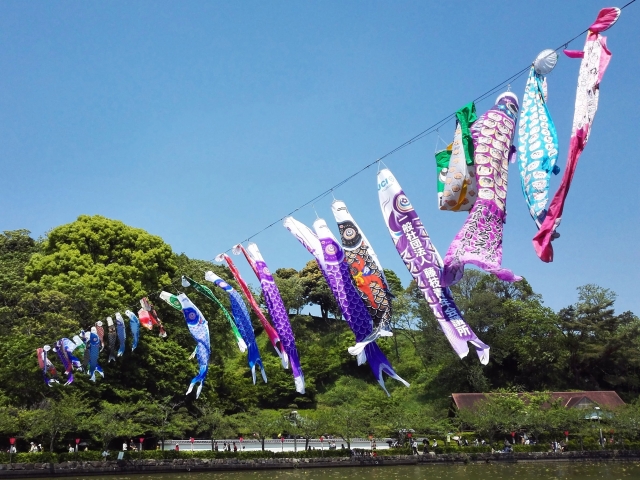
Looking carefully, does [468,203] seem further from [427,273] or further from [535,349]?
[535,349]

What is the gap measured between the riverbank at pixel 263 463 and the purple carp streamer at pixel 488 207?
1939 cm

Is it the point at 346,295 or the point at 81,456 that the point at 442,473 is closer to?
the point at 346,295

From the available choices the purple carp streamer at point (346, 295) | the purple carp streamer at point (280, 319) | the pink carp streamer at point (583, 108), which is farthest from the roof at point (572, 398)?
the pink carp streamer at point (583, 108)

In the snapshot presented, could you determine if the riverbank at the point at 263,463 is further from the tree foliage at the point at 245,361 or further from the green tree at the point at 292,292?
the green tree at the point at 292,292

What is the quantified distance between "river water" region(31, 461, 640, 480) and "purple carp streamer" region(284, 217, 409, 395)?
376 inches

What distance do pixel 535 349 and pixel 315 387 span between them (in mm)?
17210

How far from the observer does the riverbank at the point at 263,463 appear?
2520 centimetres

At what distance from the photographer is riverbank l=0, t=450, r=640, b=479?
2520cm

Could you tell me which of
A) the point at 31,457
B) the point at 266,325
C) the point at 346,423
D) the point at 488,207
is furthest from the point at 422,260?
the point at 346,423

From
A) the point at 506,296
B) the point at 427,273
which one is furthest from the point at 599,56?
the point at 506,296

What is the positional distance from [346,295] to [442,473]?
14412 mm

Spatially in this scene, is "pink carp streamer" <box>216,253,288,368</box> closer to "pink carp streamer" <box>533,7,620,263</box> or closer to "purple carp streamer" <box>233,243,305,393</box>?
"purple carp streamer" <box>233,243,305,393</box>

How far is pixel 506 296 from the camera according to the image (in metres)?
51.3

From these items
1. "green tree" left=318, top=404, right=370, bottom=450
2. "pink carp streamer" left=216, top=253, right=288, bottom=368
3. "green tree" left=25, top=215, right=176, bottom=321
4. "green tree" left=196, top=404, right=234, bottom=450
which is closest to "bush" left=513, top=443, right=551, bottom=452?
"green tree" left=318, top=404, right=370, bottom=450
